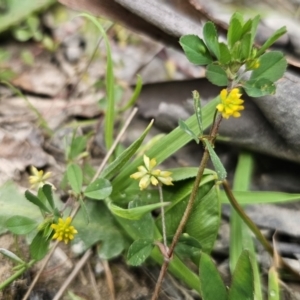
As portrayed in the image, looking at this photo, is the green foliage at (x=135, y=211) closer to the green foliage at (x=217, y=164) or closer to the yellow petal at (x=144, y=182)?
the yellow petal at (x=144, y=182)

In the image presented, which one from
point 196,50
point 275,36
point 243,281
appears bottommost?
point 243,281

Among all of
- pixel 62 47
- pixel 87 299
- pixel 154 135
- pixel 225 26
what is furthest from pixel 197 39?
pixel 62 47

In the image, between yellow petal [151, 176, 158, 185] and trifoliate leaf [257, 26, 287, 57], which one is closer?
trifoliate leaf [257, 26, 287, 57]

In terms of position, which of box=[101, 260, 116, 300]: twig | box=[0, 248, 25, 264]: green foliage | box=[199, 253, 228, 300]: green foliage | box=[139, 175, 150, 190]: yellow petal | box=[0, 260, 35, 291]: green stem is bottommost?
box=[101, 260, 116, 300]: twig

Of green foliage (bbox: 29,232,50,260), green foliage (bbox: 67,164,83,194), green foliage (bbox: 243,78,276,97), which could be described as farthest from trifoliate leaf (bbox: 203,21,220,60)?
green foliage (bbox: 29,232,50,260)

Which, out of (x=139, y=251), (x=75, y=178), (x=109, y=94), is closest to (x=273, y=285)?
(x=139, y=251)

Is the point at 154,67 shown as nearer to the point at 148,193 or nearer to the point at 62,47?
the point at 62,47

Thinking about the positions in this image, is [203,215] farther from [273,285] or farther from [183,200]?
[273,285]

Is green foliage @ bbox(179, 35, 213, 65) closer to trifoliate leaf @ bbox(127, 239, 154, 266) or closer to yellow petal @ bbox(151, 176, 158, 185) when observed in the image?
yellow petal @ bbox(151, 176, 158, 185)
